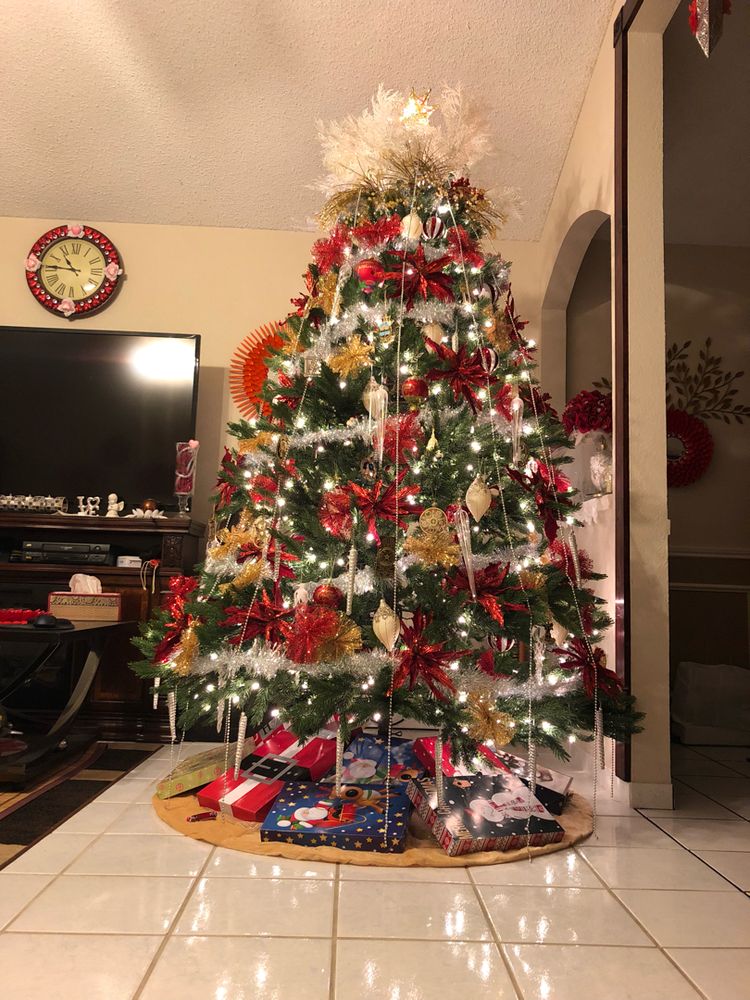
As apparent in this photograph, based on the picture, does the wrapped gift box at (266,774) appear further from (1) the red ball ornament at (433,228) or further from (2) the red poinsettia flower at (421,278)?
(1) the red ball ornament at (433,228)

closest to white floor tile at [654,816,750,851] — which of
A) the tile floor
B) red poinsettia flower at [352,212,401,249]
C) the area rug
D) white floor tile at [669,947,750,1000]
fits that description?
the tile floor

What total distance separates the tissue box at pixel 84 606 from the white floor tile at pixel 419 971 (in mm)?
2038

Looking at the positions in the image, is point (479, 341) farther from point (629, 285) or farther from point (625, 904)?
point (625, 904)

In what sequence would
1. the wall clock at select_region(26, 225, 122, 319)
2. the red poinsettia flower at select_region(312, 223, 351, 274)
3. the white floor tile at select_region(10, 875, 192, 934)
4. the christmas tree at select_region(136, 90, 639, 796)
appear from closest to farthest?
the white floor tile at select_region(10, 875, 192, 934), the christmas tree at select_region(136, 90, 639, 796), the red poinsettia flower at select_region(312, 223, 351, 274), the wall clock at select_region(26, 225, 122, 319)

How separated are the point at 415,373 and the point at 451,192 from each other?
759 mm

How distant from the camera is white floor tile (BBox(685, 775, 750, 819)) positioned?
2.37 m

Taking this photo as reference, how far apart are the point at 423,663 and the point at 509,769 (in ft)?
1.97

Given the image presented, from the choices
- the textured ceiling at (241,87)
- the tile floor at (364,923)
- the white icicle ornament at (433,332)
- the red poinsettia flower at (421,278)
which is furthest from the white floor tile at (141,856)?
the textured ceiling at (241,87)

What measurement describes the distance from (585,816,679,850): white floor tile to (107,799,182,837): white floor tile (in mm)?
1107

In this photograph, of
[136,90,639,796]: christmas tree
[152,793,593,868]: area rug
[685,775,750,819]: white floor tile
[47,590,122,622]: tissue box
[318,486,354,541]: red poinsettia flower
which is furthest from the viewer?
[47,590,122,622]: tissue box

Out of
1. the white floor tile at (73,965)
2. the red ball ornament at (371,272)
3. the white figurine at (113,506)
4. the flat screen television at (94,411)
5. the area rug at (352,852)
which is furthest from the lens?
the flat screen television at (94,411)

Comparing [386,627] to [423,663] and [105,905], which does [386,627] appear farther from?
[105,905]

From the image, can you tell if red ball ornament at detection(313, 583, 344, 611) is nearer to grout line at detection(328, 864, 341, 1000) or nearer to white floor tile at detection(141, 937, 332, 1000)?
grout line at detection(328, 864, 341, 1000)

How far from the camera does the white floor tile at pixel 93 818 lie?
1966 mm
